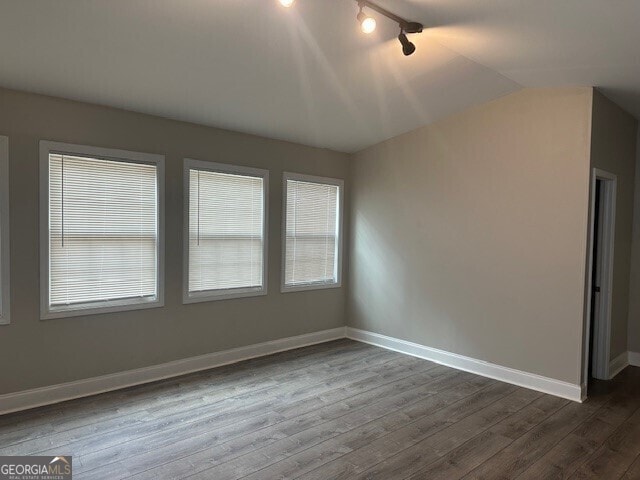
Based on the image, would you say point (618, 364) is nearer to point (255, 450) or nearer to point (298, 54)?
point (255, 450)

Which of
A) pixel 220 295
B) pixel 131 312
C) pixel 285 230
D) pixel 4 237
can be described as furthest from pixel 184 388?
pixel 285 230

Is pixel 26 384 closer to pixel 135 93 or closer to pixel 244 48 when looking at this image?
pixel 135 93

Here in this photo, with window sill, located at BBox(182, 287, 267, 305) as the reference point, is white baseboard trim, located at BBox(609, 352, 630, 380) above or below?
below

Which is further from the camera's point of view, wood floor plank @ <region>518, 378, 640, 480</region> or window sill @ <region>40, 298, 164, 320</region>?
window sill @ <region>40, 298, 164, 320</region>

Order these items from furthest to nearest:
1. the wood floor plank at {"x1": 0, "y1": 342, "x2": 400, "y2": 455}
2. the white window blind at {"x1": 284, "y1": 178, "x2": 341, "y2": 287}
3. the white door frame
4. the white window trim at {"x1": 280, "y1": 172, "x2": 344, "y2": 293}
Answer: the white window blind at {"x1": 284, "y1": 178, "x2": 341, "y2": 287} < the white window trim at {"x1": 280, "y1": 172, "x2": 344, "y2": 293} < the white door frame < the wood floor plank at {"x1": 0, "y1": 342, "x2": 400, "y2": 455}

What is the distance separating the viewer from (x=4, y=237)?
321cm

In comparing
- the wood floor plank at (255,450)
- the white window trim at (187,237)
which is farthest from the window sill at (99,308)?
the wood floor plank at (255,450)

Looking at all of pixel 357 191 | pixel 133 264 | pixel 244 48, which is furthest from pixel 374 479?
pixel 357 191

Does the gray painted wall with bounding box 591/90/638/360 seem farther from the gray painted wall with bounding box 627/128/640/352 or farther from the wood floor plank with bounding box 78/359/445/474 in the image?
the wood floor plank with bounding box 78/359/445/474

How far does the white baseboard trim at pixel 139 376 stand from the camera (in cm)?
335

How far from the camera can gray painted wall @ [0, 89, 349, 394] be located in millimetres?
3291

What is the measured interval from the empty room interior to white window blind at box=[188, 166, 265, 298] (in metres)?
0.02

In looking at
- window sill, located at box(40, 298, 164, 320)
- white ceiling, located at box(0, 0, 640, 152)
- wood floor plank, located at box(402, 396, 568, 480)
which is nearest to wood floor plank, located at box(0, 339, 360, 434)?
window sill, located at box(40, 298, 164, 320)

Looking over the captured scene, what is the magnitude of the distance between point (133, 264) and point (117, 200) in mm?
594
